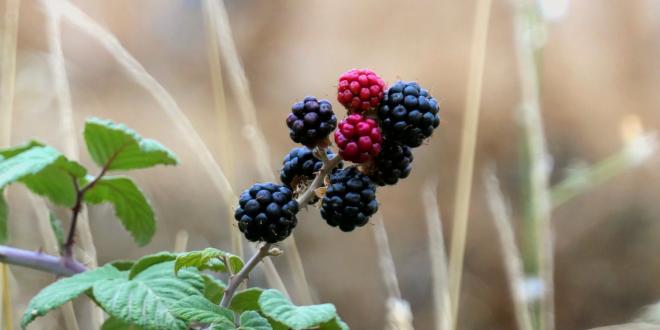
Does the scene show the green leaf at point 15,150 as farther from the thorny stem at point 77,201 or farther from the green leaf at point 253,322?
the green leaf at point 253,322

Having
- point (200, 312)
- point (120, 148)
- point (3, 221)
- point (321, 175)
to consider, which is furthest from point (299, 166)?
point (3, 221)

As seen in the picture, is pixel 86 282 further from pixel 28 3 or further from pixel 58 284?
pixel 28 3

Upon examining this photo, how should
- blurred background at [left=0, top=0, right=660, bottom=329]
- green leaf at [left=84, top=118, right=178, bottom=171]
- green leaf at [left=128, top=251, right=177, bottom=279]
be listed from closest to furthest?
green leaf at [left=128, top=251, right=177, bottom=279]
green leaf at [left=84, top=118, right=178, bottom=171]
blurred background at [left=0, top=0, right=660, bottom=329]

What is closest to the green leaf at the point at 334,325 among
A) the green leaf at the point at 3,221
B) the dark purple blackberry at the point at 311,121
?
the dark purple blackberry at the point at 311,121

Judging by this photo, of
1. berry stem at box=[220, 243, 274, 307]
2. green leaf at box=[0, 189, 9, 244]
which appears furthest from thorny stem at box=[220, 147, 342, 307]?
green leaf at box=[0, 189, 9, 244]

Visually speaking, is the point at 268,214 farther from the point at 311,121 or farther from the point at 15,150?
the point at 15,150

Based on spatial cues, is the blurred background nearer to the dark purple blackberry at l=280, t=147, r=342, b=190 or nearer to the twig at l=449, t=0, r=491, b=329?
the twig at l=449, t=0, r=491, b=329

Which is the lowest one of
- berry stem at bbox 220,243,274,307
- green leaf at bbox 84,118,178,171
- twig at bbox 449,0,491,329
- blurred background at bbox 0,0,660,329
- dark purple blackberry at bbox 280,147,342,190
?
berry stem at bbox 220,243,274,307
